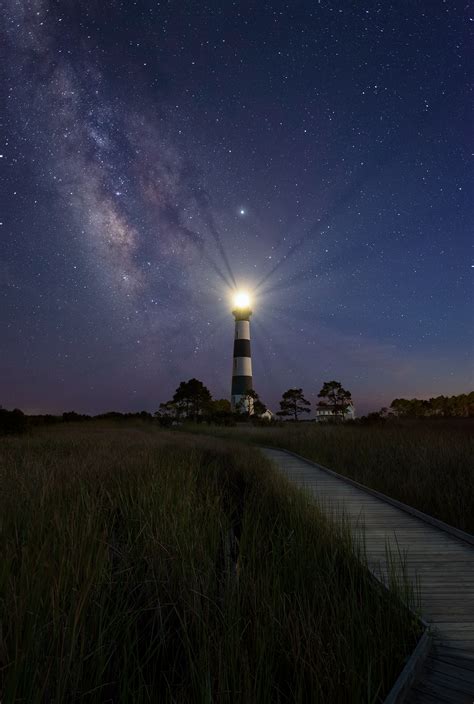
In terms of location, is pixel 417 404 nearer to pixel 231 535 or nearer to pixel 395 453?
pixel 395 453

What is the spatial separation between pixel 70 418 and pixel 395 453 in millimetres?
23530

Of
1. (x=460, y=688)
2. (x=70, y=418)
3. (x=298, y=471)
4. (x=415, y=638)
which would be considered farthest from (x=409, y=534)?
(x=70, y=418)

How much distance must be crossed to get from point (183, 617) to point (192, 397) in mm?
45067

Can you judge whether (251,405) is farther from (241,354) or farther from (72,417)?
(72,417)

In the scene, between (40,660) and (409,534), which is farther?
(409,534)

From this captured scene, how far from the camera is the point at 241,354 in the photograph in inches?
1829

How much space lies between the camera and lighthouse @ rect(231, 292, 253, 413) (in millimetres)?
45312

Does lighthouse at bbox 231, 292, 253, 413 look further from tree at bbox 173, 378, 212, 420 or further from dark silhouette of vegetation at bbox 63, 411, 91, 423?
dark silhouette of vegetation at bbox 63, 411, 91, 423

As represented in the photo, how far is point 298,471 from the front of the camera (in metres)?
10.4

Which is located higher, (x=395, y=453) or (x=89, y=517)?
(x=395, y=453)

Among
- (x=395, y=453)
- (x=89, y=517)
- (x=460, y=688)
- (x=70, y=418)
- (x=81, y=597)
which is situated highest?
(x=70, y=418)

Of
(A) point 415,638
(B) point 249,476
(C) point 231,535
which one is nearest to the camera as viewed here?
(A) point 415,638

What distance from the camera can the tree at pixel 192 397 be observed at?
46.9 meters

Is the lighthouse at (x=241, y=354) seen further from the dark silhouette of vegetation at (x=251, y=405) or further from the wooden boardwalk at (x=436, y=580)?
the wooden boardwalk at (x=436, y=580)
